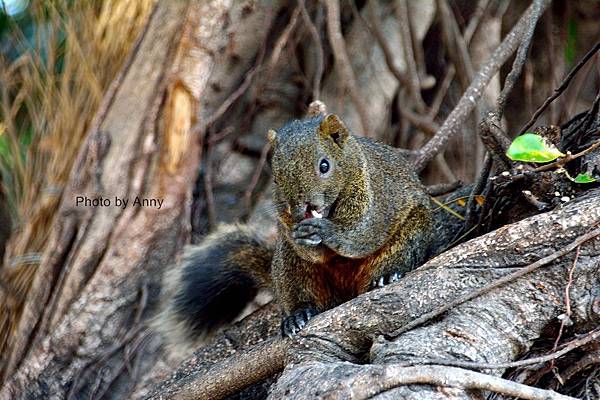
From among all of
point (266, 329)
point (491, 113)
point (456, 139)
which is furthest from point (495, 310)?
point (456, 139)

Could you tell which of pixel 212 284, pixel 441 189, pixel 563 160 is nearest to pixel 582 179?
pixel 563 160

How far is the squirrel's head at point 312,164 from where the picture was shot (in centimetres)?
313

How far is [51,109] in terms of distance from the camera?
5.21m

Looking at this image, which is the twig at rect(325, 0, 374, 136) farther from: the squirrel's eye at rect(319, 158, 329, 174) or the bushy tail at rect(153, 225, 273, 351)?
the squirrel's eye at rect(319, 158, 329, 174)

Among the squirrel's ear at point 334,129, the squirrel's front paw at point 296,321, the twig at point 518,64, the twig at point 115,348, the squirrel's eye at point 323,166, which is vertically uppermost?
the twig at point 518,64

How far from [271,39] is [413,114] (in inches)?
36.0

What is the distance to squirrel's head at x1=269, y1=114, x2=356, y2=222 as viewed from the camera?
3.13 metres

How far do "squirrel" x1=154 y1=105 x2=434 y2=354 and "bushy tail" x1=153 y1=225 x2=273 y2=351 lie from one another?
10.3 inches

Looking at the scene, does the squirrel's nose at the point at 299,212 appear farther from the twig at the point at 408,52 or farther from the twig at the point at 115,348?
the twig at the point at 408,52

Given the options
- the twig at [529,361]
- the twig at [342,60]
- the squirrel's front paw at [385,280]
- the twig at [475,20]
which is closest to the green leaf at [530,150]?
the twig at [529,361]

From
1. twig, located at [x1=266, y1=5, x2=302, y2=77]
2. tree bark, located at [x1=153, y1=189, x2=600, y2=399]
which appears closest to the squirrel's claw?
tree bark, located at [x1=153, y1=189, x2=600, y2=399]

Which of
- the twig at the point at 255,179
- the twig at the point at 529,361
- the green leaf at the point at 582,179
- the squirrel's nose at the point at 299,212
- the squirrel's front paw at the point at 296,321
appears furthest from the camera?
the twig at the point at 255,179

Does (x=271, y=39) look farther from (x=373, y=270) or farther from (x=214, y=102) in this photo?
(x=373, y=270)

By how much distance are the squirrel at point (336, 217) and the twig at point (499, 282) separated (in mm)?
608
